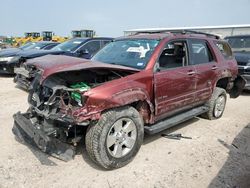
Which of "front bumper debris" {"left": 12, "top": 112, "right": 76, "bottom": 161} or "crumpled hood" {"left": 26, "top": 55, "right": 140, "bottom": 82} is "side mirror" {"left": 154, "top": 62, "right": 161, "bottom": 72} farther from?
"front bumper debris" {"left": 12, "top": 112, "right": 76, "bottom": 161}

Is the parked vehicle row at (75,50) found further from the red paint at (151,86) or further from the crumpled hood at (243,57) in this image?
the red paint at (151,86)

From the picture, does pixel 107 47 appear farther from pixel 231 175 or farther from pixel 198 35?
pixel 231 175

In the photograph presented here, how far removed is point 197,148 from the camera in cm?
456

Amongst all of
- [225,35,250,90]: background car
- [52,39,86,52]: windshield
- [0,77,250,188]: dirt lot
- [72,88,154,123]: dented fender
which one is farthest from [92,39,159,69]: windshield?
[225,35,250,90]: background car

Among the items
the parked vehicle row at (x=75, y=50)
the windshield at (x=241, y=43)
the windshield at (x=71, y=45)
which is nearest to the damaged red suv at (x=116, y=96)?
the parked vehicle row at (x=75, y=50)

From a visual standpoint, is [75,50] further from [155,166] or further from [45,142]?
[155,166]

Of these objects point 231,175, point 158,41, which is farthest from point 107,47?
point 231,175

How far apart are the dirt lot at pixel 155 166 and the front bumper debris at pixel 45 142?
17 cm

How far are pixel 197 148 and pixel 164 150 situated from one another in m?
0.59

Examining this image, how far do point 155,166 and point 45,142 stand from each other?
1.57m

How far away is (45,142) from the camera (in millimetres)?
3498

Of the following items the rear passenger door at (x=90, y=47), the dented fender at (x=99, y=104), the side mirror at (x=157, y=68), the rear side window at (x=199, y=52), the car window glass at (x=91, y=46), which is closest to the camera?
the dented fender at (x=99, y=104)

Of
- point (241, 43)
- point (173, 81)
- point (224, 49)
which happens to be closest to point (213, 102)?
point (224, 49)

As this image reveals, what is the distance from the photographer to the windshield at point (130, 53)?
4434mm
